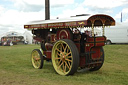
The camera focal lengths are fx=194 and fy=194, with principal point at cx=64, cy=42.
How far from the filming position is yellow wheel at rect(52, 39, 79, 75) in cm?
567

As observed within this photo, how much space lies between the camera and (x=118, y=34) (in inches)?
904

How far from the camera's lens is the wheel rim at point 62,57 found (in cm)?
604

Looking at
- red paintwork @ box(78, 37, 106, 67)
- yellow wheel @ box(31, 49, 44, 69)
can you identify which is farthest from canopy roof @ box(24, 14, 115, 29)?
yellow wheel @ box(31, 49, 44, 69)

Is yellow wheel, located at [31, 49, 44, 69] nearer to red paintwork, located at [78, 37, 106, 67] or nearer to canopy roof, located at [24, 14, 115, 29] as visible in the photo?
canopy roof, located at [24, 14, 115, 29]

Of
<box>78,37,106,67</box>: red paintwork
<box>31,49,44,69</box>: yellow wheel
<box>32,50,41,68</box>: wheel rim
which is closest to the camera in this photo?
<box>78,37,106,67</box>: red paintwork

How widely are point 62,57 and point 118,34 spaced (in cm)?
1807

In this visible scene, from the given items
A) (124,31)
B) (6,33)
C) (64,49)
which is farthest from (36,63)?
(6,33)

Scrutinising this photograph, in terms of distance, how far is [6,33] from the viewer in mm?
35531

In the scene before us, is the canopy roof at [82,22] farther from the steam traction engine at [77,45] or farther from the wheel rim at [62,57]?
the wheel rim at [62,57]

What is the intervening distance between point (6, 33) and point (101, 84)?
32.8 meters

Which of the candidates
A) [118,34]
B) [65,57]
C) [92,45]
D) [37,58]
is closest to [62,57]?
[65,57]

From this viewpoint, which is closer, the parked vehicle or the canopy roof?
the canopy roof

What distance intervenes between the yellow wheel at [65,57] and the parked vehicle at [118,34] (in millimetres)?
17605

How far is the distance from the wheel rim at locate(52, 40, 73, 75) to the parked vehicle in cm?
1761
